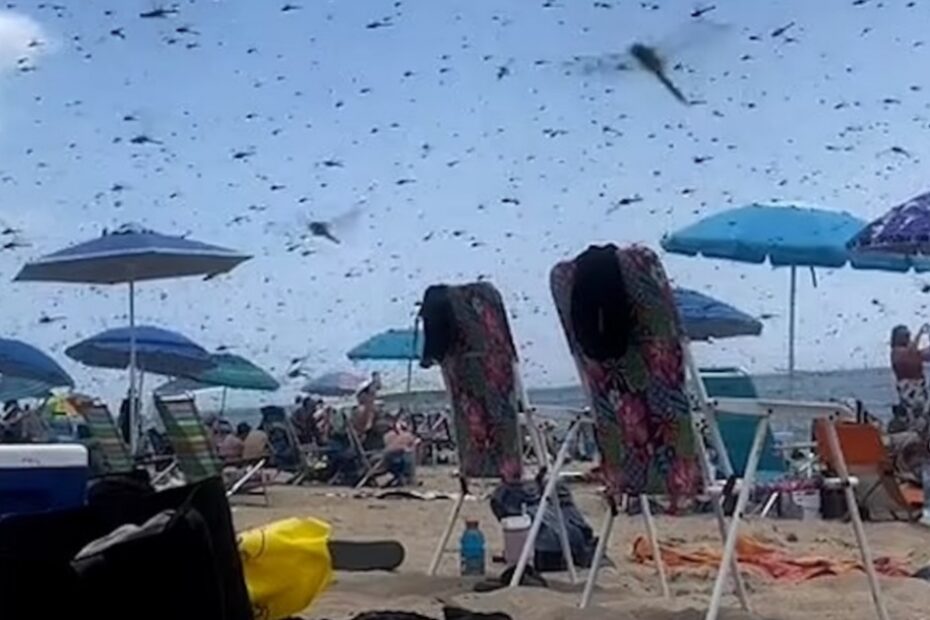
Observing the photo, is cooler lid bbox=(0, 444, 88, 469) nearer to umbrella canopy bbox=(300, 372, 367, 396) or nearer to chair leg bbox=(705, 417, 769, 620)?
chair leg bbox=(705, 417, 769, 620)

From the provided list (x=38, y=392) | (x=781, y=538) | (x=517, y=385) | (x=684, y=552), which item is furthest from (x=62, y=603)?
(x=38, y=392)

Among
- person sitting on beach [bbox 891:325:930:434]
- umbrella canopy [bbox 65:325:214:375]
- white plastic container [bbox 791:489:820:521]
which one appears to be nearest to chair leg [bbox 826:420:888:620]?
white plastic container [bbox 791:489:820:521]

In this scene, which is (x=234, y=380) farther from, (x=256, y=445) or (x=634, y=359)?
(x=634, y=359)

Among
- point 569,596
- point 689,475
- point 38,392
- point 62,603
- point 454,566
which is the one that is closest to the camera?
point 62,603

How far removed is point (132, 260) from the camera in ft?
39.9

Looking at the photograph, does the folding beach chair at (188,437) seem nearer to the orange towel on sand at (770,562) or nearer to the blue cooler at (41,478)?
the orange towel on sand at (770,562)

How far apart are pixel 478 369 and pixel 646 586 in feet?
3.54

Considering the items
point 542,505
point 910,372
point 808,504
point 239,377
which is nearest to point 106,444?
point 808,504

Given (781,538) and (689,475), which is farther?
(781,538)

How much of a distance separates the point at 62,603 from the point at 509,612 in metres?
2.23

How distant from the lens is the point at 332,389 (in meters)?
27.1

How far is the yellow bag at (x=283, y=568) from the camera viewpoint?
3.17 metres

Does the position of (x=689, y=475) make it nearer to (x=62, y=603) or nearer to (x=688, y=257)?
(x=62, y=603)

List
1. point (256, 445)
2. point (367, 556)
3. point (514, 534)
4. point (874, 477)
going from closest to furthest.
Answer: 1. point (514, 534)
2. point (367, 556)
3. point (874, 477)
4. point (256, 445)
